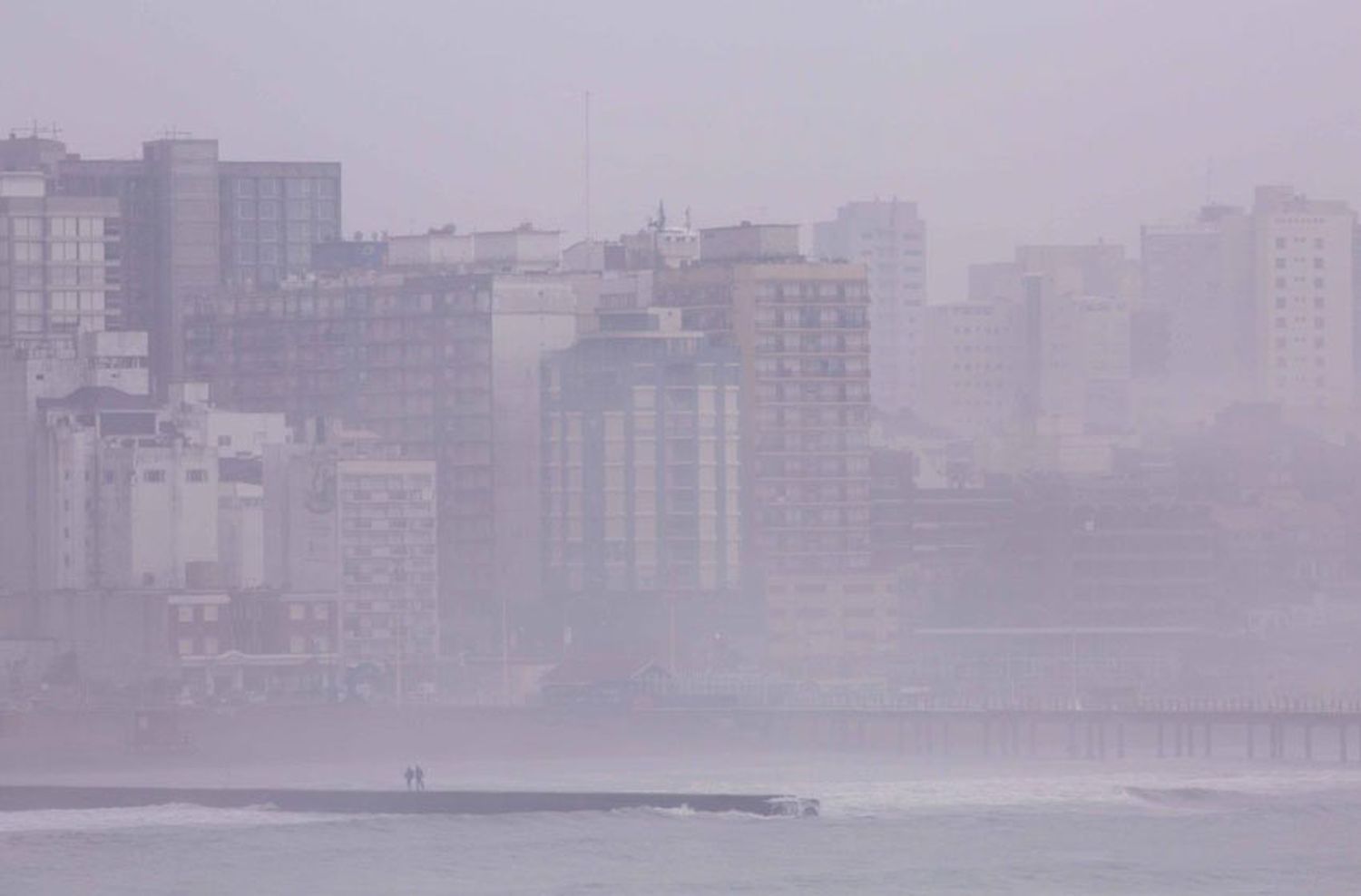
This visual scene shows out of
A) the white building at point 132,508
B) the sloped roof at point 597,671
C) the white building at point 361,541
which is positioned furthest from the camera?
the white building at point 361,541

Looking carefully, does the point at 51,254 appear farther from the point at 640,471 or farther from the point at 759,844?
the point at 759,844

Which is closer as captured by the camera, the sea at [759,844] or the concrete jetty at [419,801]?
the sea at [759,844]

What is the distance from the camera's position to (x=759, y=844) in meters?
44.5

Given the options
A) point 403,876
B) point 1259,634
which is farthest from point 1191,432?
point 403,876

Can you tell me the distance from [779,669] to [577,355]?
222 inches

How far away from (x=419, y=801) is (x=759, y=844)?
489cm

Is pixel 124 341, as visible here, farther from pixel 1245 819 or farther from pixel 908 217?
pixel 908 217

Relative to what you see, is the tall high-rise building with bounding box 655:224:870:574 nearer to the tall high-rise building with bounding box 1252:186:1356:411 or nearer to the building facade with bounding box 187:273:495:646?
the building facade with bounding box 187:273:495:646

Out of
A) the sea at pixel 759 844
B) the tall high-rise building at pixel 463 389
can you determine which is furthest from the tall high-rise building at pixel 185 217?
the sea at pixel 759 844

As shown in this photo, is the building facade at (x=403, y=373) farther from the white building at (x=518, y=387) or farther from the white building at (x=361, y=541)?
the white building at (x=361, y=541)

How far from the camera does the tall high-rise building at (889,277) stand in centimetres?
10000

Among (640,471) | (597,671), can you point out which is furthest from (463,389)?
(597,671)

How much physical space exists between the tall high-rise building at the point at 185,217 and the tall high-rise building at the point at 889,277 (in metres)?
19.0

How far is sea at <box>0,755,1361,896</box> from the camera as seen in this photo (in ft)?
135
